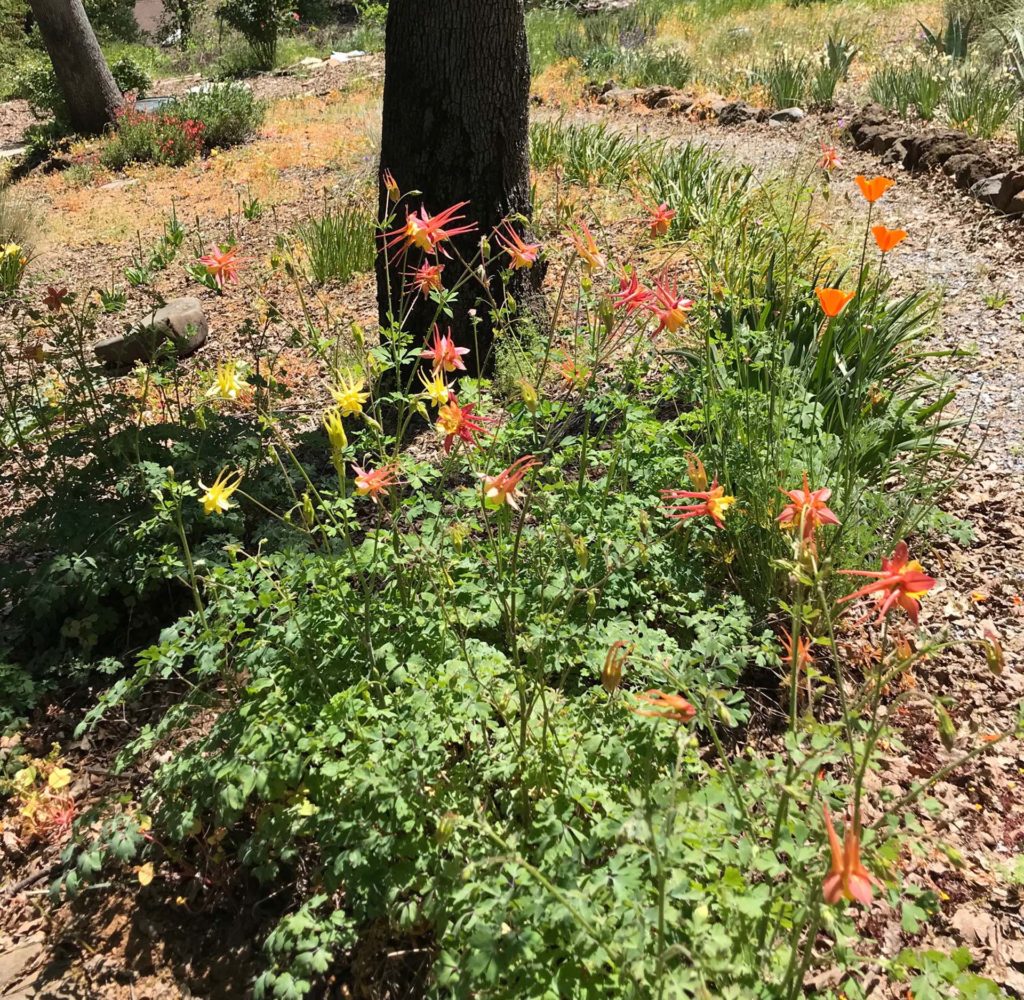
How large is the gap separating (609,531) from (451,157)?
6.66 feet

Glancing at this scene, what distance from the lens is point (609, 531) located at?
6.84ft

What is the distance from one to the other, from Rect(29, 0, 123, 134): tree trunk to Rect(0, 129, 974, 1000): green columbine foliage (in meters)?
10.1

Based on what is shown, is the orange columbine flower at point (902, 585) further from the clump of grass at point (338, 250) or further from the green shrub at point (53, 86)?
the green shrub at point (53, 86)

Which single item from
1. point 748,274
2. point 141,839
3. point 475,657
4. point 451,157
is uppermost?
point 451,157

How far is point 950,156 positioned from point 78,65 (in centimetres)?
1087

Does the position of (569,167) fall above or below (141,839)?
above

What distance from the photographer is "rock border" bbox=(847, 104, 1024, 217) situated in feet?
15.4

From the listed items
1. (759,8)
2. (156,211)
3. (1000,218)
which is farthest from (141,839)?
(759,8)

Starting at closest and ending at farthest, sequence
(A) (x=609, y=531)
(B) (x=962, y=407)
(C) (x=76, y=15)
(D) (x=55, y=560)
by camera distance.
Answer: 1. (A) (x=609, y=531)
2. (D) (x=55, y=560)
3. (B) (x=962, y=407)
4. (C) (x=76, y=15)

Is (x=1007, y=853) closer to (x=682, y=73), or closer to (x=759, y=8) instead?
(x=682, y=73)

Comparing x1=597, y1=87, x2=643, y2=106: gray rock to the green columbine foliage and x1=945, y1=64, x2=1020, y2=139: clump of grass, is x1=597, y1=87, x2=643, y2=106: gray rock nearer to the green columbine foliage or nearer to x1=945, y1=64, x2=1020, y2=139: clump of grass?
x1=945, y1=64, x2=1020, y2=139: clump of grass

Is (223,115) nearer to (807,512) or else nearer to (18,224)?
(18,224)

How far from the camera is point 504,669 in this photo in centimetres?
169

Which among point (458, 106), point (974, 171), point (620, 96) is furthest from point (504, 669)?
point (620, 96)
